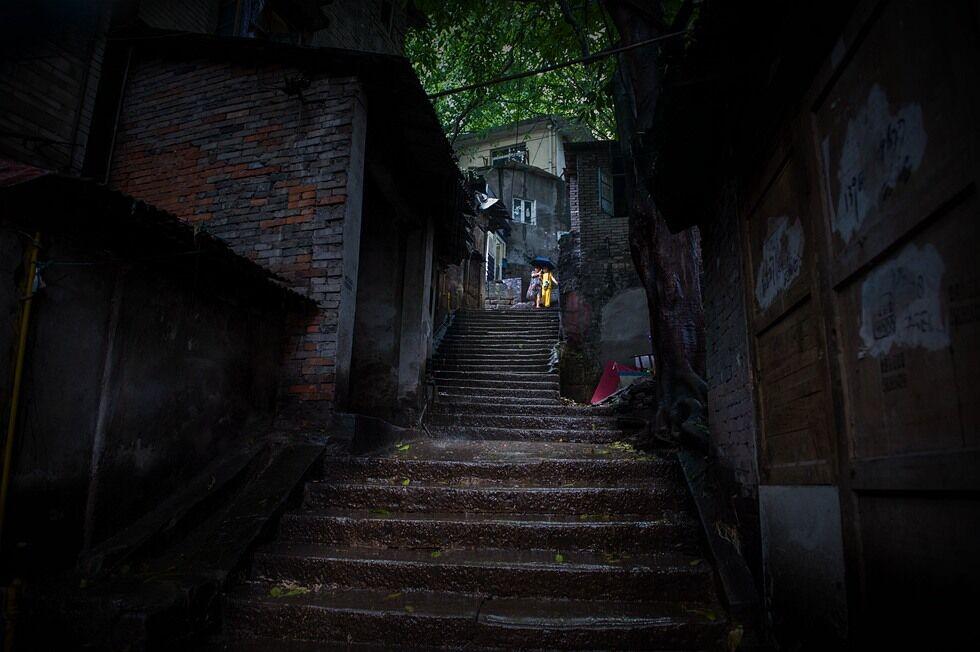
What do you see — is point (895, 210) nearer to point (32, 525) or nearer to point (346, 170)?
point (32, 525)

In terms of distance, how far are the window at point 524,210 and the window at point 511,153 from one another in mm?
2395

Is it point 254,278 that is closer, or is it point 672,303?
point 254,278

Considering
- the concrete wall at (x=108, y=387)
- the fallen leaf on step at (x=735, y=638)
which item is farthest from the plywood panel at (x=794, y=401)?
the concrete wall at (x=108, y=387)

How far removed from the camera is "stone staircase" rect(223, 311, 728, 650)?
11.2 ft

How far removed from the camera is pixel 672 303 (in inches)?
271

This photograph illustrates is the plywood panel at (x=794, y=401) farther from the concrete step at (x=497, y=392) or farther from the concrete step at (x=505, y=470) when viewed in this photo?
the concrete step at (x=497, y=392)

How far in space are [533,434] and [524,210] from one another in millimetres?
25124

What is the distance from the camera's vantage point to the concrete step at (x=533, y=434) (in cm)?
730

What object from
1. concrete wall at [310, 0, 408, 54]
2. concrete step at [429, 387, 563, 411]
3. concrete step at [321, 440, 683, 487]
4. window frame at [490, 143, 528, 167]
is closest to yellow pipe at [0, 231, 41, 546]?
concrete step at [321, 440, 683, 487]

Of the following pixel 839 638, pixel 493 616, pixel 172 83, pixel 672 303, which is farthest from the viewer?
pixel 172 83

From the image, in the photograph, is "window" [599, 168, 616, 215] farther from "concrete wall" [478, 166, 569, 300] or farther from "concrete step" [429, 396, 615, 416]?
"concrete wall" [478, 166, 569, 300]

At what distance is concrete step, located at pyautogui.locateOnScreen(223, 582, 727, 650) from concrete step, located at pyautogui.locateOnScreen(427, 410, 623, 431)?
13.7 feet

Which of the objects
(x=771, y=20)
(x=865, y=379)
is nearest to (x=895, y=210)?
(x=865, y=379)

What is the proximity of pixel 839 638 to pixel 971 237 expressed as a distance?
1805 mm
